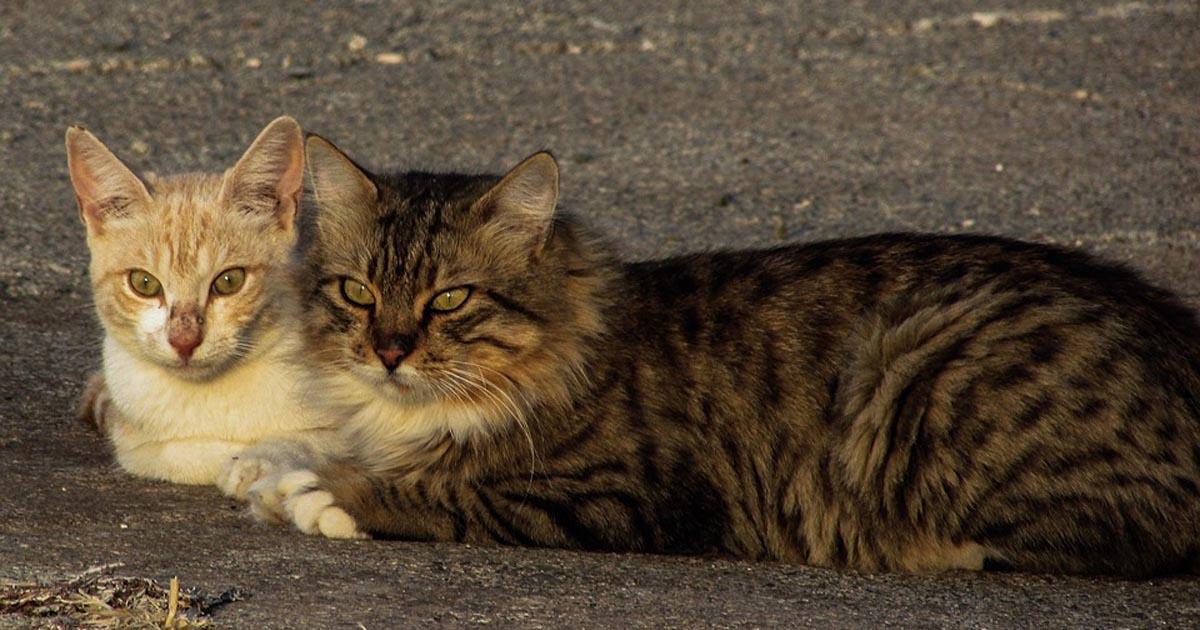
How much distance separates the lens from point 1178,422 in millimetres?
4215

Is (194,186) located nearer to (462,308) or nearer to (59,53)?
(462,308)

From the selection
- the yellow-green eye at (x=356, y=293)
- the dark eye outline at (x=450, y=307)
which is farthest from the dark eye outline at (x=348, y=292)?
the dark eye outline at (x=450, y=307)

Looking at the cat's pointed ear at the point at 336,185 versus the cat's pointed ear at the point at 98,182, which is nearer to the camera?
the cat's pointed ear at the point at 336,185

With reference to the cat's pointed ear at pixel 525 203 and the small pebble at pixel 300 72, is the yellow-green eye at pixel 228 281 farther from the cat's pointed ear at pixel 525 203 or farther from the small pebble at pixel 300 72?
the small pebble at pixel 300 72

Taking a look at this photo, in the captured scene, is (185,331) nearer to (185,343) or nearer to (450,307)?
(185,343)

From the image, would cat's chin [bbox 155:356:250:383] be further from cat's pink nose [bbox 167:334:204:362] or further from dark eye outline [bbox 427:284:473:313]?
dark eye outline [bbox 427:284:473:313]

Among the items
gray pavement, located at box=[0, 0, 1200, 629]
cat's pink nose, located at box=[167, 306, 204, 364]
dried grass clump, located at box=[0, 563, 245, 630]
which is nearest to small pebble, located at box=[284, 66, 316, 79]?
gray pavement, located at box=[0, 0, 1200, 629]

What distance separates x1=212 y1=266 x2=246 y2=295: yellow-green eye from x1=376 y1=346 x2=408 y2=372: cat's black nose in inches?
34.4

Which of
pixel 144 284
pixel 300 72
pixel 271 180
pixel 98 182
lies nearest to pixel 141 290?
pixel 144 284

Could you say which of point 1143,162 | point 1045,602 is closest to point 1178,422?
point 1045,602

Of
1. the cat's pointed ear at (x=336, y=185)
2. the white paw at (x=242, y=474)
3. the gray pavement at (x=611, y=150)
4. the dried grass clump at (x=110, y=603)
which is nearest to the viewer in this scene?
the dried grass clump at (x=110, y=603)

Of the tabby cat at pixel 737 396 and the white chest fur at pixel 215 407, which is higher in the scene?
the tabby cat at pixel 737 396

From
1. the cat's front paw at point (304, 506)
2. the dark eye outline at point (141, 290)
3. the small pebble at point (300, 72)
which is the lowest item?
the cat's front paw at point (304, 506)

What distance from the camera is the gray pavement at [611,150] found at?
398 centimetres
